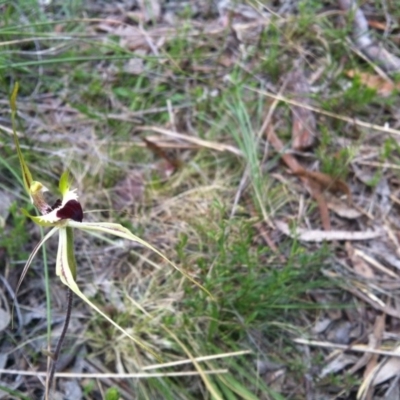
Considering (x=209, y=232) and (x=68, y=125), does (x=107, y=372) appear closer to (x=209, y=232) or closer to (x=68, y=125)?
(x=209, y=232)

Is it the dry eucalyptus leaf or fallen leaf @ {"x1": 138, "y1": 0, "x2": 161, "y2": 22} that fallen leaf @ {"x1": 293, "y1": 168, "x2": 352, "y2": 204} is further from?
fallen leaf @ {"x1": 138, "y1": 0, "x2": 161, "y2": 22}

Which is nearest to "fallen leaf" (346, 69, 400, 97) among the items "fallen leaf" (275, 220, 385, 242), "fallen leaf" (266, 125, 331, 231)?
"fallen leaf" (266, 125, 331, 231)

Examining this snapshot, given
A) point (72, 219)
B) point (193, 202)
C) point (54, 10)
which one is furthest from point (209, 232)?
point (54, 10)

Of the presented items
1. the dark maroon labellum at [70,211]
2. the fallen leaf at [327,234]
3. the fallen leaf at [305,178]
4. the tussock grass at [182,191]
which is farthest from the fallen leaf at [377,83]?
the dark maroon labellum at [70,211]

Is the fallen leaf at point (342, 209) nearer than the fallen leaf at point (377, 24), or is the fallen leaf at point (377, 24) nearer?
the fallen leaf at point (342, 209)

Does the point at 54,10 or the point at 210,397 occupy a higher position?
the point at 54,10

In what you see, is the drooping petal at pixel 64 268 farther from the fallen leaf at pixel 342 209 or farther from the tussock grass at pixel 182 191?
the fallen leaf at pixel 342 209
